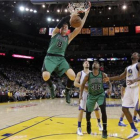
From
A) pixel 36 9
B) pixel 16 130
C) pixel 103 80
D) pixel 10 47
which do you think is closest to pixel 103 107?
pixel 103 80

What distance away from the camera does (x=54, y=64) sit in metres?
4.64

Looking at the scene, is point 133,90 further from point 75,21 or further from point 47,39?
point 47,39

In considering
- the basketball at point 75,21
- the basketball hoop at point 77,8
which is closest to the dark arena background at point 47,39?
the basketball hoop at point 77,8

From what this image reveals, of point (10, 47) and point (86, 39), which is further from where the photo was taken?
point (86, 39)

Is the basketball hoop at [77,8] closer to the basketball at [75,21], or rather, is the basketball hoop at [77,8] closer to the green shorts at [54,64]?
the basketball at [75,21]

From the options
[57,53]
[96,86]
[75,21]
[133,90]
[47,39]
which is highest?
[47,39]

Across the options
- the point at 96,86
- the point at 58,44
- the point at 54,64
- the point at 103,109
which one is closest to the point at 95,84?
the point at 96,86

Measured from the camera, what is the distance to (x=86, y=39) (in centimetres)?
3691

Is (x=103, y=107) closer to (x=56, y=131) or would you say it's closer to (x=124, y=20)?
(x=56, y=131)

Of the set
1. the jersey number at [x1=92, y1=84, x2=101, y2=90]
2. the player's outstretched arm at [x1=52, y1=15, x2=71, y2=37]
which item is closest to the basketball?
the player's outstretched arm at [x1=52, y1=15, x2=71, y2=37]

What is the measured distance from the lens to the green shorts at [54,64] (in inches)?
180

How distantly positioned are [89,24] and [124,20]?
A: 5536 millimetres

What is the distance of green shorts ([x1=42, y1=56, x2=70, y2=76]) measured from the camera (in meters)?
4.57

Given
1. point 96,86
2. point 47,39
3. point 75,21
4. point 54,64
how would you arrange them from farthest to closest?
point 47,39, point 96,86, point 54,64, point 75,21
